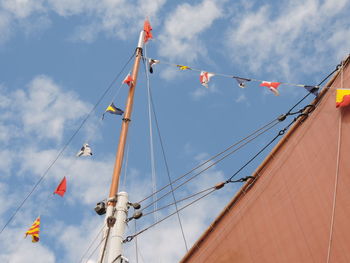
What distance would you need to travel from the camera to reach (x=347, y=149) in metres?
6.71

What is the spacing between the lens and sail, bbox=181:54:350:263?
6293 millimetres

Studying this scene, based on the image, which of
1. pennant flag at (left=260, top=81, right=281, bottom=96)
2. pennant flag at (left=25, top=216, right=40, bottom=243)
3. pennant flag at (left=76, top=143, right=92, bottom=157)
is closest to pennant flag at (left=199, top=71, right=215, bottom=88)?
pennant flag at (left=260, top=81, right=281, bottom=96)

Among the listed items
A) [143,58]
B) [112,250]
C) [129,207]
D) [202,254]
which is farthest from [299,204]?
[143,58]

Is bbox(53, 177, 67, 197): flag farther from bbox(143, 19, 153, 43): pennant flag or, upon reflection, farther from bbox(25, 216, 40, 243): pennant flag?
bbox(143, 19, 153, 43): pennant flag

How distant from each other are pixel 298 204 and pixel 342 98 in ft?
6.83

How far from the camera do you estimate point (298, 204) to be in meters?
7.00

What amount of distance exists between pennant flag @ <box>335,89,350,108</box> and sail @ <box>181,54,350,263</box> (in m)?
0.12

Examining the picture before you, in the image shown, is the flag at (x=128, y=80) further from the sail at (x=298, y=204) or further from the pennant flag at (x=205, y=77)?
the sail at (x=298, y=204)

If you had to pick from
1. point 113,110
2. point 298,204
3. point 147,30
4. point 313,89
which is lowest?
point 298,204

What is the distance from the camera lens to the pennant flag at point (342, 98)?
23.0ft

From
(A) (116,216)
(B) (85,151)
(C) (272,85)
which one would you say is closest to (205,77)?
(C) (272,85)

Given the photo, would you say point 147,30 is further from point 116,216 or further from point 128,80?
point 116,216

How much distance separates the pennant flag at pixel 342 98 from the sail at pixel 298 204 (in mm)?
123

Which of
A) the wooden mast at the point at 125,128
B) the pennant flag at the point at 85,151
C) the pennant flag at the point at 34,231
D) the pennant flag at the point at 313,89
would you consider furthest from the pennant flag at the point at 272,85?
the pennant flag at the point at 34,231
